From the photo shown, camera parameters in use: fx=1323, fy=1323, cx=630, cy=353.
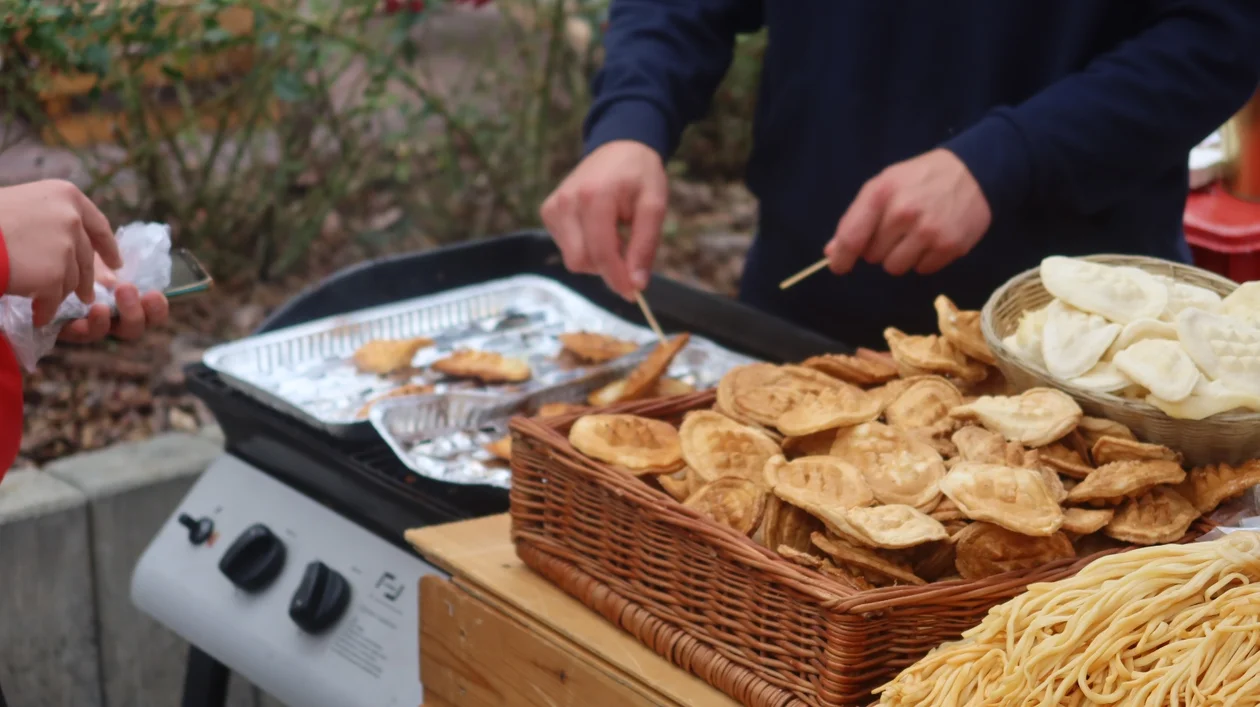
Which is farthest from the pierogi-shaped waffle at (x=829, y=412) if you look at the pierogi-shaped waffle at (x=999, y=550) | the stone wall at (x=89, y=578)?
the stone wall at (x=89, y=578)

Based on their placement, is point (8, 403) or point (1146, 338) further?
point (8, 403)

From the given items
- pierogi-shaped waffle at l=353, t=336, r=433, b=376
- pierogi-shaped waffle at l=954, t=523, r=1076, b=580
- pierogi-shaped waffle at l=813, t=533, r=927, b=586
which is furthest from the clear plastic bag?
pierogi-shaped waffle at l=954, t=523, r=1076, b=580

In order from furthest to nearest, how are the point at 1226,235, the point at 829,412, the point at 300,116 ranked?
the point at 300,116 → the point at 1226,235 → the point at 829,412

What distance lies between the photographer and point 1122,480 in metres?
1.25

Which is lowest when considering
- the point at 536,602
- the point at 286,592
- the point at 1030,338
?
the point at 286,592

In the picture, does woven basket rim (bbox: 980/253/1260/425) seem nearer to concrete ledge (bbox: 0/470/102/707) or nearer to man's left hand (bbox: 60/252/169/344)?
man's left hand (bbox: 60/252/169/344)

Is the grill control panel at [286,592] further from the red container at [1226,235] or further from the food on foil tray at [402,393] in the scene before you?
the red container at [1226,235]

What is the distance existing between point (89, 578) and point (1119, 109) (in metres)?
2.27

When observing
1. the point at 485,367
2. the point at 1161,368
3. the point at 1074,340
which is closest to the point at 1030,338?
the point at 1074,340

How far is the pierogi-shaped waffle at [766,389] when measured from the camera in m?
1.51

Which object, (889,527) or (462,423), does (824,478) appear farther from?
(462,423)

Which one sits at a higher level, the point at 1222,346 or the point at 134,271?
the point at 1222,346

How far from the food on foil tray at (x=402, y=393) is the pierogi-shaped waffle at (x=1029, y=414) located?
944mm

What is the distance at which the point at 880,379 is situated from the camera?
1.62m
